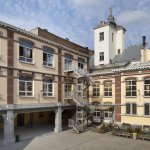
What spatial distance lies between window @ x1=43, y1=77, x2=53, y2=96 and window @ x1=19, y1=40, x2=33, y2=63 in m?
3.29

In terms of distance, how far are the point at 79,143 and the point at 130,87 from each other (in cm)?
1071

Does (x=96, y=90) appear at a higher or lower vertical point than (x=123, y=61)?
lower

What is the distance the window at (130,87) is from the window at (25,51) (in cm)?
1289

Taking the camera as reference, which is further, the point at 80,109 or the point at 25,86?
the point at 80,109

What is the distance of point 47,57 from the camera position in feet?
76.8

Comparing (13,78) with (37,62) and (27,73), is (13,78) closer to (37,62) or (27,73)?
(27,73)

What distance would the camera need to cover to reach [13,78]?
19281mm

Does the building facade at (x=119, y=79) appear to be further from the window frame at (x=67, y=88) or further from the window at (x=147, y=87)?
the window frame at (x=67, y=88)

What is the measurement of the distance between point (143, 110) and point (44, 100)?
12.1 metres

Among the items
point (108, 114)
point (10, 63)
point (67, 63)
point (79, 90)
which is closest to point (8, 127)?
point (10, 63)

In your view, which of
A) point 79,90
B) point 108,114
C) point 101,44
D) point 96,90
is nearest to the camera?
point 108,114

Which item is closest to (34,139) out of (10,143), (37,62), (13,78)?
(10,143)

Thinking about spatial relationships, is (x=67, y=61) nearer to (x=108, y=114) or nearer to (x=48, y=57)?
(x=48, y=57)

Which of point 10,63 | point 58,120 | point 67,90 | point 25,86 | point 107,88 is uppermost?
point 10,63
